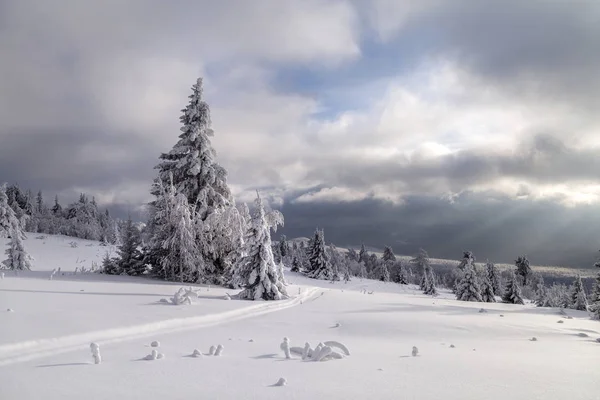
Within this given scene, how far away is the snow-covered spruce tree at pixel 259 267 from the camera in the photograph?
55.9ft

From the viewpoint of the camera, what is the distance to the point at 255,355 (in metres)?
6.87

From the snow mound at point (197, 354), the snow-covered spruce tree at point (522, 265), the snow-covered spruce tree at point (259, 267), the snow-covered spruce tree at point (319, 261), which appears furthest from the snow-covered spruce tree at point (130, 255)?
the snow-covered spruce tree at point (522, 265)

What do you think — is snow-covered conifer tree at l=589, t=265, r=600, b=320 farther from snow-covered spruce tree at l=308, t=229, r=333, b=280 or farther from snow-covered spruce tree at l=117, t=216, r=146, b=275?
snow-covered spruce tree at l=308, t=229, r=333, b=280

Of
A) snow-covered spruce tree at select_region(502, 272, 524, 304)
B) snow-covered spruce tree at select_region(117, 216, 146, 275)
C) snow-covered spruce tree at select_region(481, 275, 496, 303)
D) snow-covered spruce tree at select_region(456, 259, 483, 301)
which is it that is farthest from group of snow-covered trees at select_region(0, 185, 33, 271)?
snow-covered spruce tree at select_region(502, 272, 524, 304)

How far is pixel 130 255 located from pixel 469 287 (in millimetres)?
35597

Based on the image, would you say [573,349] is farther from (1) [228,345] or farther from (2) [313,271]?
(2) [313,271]

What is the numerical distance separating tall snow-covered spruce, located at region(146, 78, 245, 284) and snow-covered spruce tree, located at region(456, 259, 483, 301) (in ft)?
98.8

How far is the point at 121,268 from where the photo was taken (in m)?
22.8

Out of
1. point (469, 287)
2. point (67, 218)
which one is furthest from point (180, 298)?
point (67, 218)

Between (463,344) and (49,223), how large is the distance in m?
90.8

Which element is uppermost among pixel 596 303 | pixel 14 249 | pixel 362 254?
pixel 14 249

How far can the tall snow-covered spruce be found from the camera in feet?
73.4

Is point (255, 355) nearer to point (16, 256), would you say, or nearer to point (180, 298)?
point (180, 298)

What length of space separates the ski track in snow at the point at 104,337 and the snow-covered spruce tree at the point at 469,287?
35.7m
